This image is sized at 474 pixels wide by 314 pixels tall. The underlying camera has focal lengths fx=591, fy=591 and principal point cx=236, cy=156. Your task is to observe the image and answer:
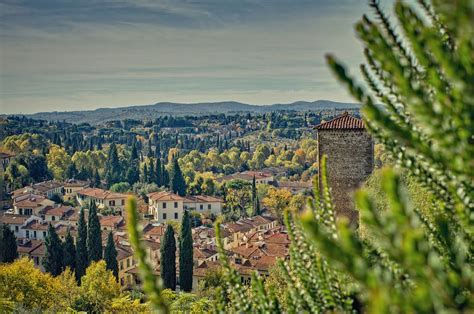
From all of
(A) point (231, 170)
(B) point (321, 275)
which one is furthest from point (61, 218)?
(B) point (321, 275)

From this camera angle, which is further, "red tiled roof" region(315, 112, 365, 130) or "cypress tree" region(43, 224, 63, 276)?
"cypress tree" region(43, 224, 63, 276)

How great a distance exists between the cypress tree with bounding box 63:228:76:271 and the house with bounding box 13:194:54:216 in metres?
23.5

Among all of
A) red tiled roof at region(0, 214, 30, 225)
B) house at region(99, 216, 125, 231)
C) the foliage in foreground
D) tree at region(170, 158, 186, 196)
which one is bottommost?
house at region(99, 216, 125, 231)

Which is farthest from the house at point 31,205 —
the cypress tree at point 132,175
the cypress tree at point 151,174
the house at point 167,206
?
the cypress tree at point 132,175

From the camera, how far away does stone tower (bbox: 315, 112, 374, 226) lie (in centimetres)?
1311

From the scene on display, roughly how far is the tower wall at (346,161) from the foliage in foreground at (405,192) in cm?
1124

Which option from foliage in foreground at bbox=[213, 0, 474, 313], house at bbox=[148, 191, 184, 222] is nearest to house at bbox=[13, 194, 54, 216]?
house at bbox=[148, 191, 184, 222]

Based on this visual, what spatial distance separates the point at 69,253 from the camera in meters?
31.1

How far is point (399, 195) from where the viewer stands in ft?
2.96

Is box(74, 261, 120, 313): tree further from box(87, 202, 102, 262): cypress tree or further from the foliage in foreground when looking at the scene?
the foliage in foreground

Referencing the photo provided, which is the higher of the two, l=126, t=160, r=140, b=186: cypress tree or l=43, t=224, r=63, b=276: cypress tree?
l=126, t=160, r=140, b=186: cypress tree

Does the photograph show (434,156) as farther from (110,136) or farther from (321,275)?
(110,136)

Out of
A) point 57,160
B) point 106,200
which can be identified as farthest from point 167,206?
point 57,160

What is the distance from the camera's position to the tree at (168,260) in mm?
29609
